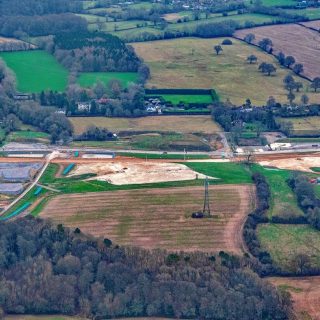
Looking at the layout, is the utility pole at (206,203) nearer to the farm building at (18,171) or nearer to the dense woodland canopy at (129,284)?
the dense woodland canopy at (129,284)

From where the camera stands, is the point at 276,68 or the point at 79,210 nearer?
the point at 79,210

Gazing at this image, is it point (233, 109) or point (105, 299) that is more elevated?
point (105, 299)

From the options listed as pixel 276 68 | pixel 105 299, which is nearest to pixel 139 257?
pixel 105 299

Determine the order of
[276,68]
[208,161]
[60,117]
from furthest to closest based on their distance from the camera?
[276,68] → [60,117] → [208,161]

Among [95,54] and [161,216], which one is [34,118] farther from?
[161,216]

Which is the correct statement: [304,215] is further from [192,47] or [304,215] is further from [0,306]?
[192,47]

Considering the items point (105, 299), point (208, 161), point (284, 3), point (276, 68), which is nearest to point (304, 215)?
point (208, 161)

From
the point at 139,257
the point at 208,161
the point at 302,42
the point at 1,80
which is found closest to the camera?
the point at 139,257

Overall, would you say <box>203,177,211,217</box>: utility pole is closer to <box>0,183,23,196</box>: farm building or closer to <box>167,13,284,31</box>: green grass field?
<box>0,183,23,196</box>: farm building
